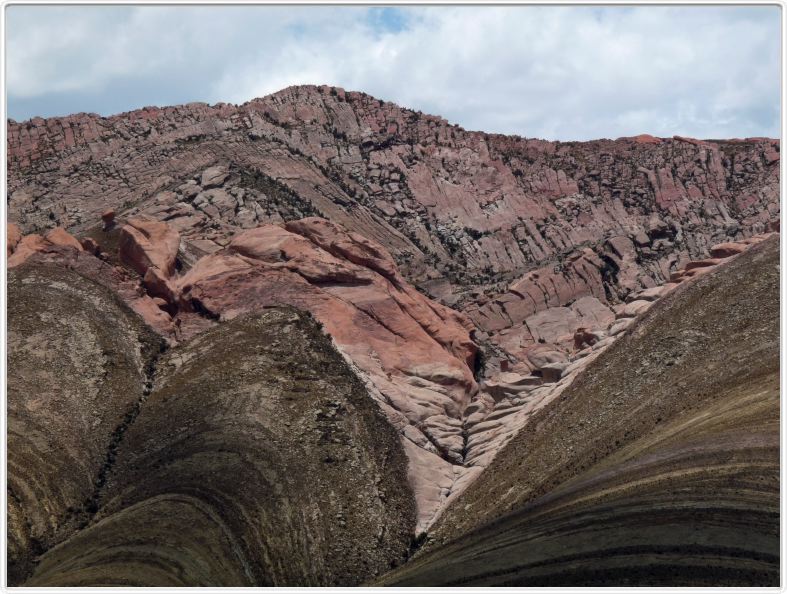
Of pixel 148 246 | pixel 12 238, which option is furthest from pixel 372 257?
pixel 12 238

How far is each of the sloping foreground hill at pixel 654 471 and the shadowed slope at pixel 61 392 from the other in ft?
64.5

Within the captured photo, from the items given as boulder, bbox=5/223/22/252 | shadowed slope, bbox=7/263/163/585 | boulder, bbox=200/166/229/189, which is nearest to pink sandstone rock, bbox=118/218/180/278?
shadowed slope, bbox=7/263/163/585

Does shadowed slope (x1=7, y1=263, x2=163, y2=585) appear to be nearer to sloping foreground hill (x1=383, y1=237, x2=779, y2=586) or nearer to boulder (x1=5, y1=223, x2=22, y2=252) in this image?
boulder (x1=5, y1=223, x2=22, y2=252)

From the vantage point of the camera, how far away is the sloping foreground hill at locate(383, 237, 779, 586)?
1778 inches

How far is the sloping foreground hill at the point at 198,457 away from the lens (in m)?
54.9

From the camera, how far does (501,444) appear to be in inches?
2781

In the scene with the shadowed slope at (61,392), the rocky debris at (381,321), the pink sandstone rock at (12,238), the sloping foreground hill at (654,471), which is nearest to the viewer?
the sloping foreground hill at (654,471)

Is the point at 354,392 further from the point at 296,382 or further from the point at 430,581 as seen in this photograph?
the point at 430,581

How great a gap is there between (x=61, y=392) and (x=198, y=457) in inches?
465

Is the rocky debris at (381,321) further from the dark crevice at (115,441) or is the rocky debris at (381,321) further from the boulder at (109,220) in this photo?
the boulder at (109,220)

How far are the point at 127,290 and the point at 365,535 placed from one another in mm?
35955

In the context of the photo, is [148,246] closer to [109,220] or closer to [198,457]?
[109,220]

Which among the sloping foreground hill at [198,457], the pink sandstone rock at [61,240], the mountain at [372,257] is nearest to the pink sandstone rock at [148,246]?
the mountain at [372,257]

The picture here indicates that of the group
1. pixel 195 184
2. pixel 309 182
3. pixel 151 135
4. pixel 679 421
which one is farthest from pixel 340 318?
pixel 151 135
